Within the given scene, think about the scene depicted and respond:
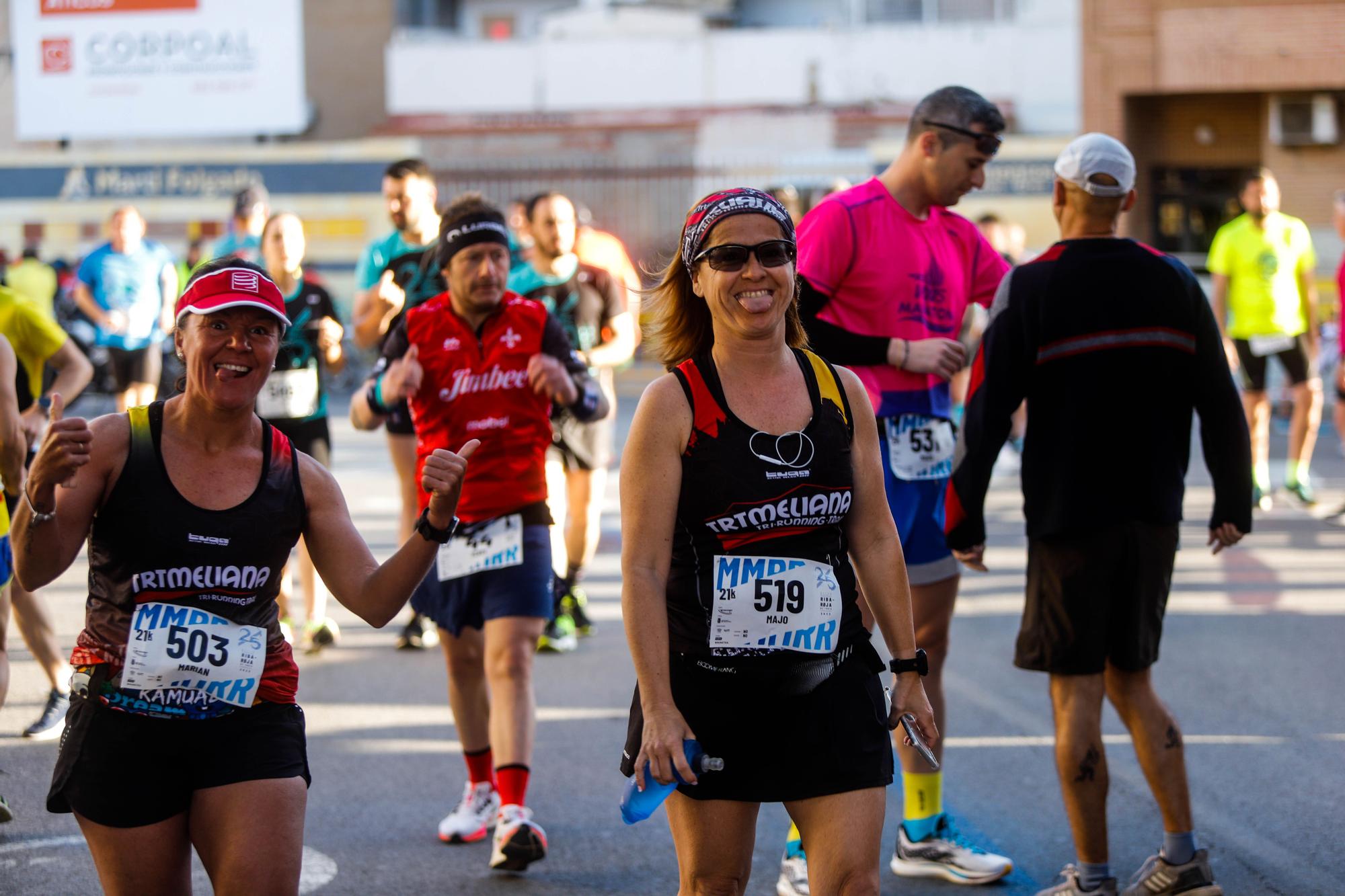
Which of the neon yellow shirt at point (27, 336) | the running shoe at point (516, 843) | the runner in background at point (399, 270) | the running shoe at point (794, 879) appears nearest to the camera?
the running shoe at point (794, 879)

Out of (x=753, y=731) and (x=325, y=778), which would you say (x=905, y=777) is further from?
(x=325, y=778)

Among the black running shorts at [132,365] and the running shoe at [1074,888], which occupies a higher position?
the black running shorts at [132,365]

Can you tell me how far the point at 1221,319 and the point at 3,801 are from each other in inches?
378

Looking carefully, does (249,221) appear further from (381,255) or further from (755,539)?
(755,539)

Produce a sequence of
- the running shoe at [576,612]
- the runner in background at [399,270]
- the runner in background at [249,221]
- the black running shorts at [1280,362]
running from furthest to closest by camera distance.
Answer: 1. the black running shorts at [1280,362]
2. the runner in background at [249,221]
3. the running shoe at [576,612]
4. the runner in background at [399,270]

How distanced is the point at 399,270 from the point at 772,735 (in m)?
5.14

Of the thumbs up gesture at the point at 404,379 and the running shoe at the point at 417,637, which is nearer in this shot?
the thumbs up gesture at the point at 404,379

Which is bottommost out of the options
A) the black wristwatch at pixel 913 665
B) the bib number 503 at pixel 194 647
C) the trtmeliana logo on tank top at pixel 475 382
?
the black wristwatch at pixel 913 665

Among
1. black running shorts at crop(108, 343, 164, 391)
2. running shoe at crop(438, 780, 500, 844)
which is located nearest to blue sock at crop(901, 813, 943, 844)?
running shoe at crop(438, 780, 500, 844)

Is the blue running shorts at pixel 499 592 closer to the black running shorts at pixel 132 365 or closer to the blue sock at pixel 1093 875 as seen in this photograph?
the blue sock at pixel 1093 875

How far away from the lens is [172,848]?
11.5ft

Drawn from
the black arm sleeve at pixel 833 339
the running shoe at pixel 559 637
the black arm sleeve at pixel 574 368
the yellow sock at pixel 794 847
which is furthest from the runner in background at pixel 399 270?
the yellow sock at pixel 794 847

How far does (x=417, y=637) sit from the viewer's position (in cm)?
854

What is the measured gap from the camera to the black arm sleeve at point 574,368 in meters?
5.73
